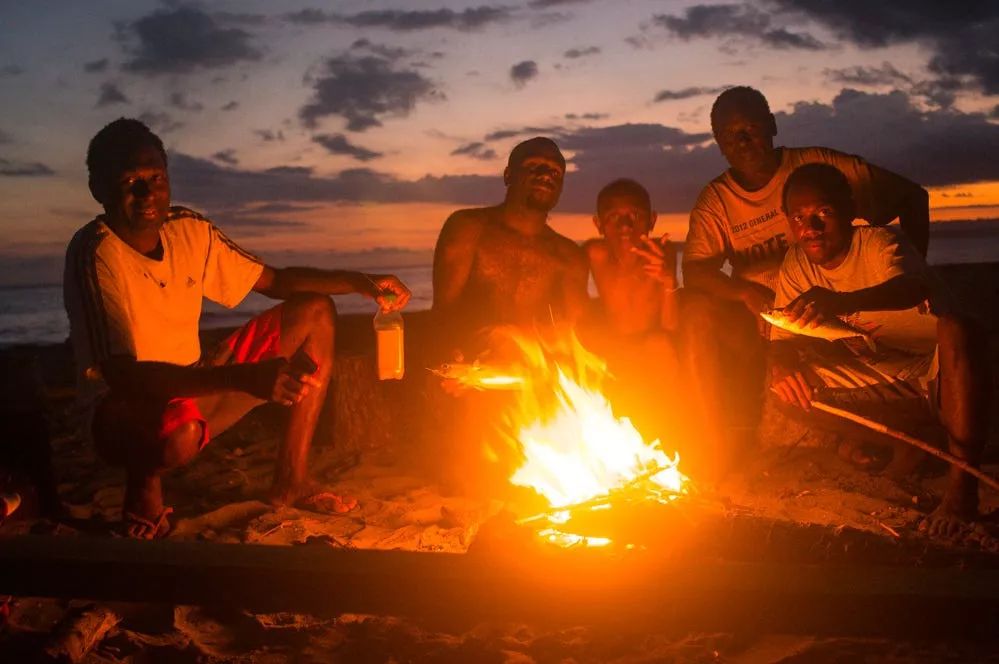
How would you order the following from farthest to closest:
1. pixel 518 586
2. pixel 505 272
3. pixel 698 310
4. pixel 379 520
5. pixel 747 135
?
pixel 505 272 → pixel 747 135 → pixel 698 310 → pixel 379 520 → pixel 518 586

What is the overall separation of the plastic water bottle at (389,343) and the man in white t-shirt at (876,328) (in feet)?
7.76

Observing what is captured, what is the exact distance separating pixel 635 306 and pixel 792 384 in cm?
185

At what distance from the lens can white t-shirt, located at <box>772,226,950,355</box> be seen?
4582 mm

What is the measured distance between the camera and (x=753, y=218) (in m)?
6.02

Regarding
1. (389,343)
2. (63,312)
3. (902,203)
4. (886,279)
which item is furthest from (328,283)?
(63,312)

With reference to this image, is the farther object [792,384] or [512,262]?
[512,262]

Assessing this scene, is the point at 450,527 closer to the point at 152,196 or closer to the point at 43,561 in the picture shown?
the point at 43,561

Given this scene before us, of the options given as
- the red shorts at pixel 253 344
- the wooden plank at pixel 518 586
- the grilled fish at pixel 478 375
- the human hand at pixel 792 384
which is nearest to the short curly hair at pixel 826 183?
the human hand at pixel 792 384

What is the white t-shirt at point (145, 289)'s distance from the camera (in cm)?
423

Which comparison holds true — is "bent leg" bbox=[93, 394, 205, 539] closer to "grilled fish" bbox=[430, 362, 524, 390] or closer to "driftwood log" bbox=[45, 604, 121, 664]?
"driftwood log" bbox=[45, 604, 121, 664]

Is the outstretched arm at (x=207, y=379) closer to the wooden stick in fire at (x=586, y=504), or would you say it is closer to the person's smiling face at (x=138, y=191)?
the person's smiling face at (x=138, y=191)

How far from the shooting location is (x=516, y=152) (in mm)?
5969

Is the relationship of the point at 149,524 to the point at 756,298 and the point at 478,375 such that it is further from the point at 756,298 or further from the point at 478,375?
the point at 756,298

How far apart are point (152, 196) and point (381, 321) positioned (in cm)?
154
